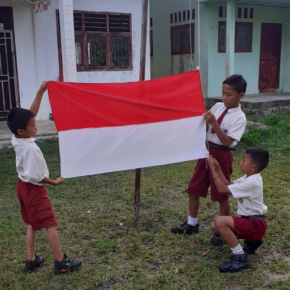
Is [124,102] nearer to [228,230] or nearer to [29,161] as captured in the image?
[29,161]

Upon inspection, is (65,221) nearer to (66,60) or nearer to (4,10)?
(66,60)

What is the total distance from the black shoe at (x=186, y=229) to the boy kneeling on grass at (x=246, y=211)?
59cm

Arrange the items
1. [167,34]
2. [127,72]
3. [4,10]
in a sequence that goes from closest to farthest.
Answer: [4,10]
[127,72]
[167,34]

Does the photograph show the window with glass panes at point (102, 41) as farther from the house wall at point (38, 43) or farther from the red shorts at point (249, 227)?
the red shorts at point (249, 227)

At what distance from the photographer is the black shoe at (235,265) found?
2.80 meters

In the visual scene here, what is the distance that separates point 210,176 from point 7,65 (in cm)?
703

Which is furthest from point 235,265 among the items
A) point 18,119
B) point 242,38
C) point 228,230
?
point 242,38

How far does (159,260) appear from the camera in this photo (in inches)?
118

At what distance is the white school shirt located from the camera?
2549mm

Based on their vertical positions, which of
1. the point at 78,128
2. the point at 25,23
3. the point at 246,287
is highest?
the point at 25,23

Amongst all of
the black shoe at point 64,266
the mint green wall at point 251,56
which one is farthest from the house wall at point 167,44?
the black shoe at point 64,266

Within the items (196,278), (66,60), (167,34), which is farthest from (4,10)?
(196,278)

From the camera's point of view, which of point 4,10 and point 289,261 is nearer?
point 289,261

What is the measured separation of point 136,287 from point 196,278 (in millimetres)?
476
